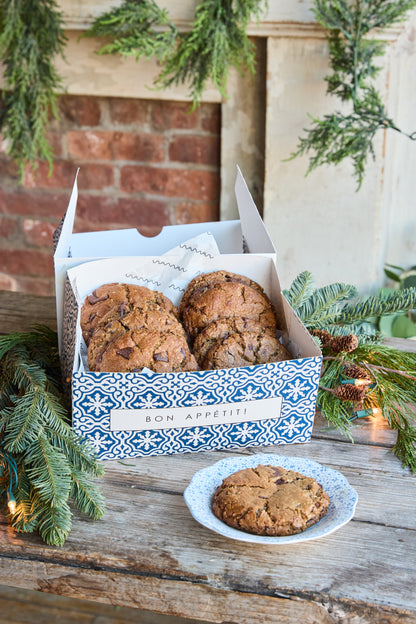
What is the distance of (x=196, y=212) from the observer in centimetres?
221

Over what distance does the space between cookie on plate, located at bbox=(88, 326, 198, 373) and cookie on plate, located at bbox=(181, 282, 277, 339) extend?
0.08 m

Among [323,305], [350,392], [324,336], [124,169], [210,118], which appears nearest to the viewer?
[350,392]

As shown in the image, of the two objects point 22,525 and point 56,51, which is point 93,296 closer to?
point 22,525

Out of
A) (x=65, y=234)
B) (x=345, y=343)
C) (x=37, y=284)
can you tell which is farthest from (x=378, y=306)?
(x=37, y=284)

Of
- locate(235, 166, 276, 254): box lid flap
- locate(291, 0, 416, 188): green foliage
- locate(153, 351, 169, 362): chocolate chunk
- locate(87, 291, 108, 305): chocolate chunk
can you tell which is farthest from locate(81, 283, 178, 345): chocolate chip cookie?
locate(291, 0, 416, 188): green foliage

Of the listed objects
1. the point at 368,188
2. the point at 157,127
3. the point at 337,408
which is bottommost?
the point at 337,408

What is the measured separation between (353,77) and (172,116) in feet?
1.94

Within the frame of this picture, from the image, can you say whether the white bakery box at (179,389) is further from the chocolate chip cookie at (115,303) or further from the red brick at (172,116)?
the red brick at (172,116)

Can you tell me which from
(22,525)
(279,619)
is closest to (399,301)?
(279,619)

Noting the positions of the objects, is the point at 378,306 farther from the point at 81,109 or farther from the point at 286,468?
the point at 81,109

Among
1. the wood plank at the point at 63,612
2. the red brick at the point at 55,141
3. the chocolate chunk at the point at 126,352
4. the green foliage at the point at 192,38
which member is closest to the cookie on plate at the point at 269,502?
the chocolate chunk at the point at 126,352

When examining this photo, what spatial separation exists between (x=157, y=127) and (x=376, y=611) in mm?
1727

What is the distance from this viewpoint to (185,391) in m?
0.90

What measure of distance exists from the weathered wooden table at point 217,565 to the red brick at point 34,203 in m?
1.60
